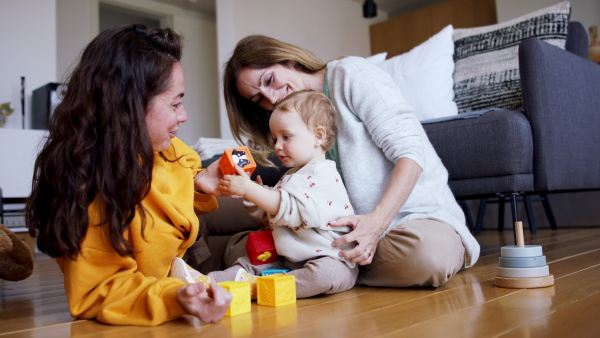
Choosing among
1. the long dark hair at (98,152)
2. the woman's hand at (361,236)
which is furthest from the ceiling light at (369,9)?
the long dark hair at (98,152)

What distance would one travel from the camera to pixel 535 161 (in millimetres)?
1687

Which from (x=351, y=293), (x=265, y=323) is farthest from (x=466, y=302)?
(x=265, y=323)

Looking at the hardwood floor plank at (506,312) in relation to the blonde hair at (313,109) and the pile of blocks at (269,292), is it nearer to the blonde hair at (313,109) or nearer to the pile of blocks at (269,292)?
the pile of blocks at (269,292)

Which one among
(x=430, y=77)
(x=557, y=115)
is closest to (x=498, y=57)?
(x=430, y=77)

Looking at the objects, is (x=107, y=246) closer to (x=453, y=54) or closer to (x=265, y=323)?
(x=265, y=323)

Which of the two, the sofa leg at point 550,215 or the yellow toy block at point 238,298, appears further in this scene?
the sofa leg at point 550,215

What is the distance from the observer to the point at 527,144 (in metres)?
1.67

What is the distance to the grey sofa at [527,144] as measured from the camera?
166 centimetres

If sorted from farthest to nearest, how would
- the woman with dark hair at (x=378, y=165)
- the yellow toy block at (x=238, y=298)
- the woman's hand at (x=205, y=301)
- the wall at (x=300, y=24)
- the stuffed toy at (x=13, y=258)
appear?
the wall at (x=300, y=24) < the stuffed toy at (x=13, y=258) < the woman with dark hair at (x=378, y=165) < the yellow toy block at (x=238, y=298) < the woman's hand at (x=205, y=301)

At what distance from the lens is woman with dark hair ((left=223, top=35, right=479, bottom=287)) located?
1.23m

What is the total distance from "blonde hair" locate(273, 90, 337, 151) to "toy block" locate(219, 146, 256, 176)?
18 centimetres

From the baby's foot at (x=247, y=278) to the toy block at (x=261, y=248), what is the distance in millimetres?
49

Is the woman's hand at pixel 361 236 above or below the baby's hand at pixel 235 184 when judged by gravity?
below

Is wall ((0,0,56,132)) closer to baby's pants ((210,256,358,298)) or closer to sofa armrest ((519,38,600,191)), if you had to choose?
baby's pants ((210,256,358,298))
